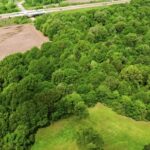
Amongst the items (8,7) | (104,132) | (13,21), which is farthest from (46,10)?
(104,132)

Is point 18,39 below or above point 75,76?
below

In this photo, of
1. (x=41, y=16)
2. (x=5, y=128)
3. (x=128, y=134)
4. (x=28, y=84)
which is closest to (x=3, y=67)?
(x=28, y=84)

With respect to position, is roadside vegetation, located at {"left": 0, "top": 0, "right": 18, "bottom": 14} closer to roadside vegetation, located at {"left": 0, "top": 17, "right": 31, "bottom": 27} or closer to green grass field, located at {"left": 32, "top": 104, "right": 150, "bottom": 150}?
Answer: roadside vegetation, located at {"left": 0, "top": 17, "right": 31, "bottom": 27}

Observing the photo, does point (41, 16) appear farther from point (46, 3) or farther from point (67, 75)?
point (67, 75)

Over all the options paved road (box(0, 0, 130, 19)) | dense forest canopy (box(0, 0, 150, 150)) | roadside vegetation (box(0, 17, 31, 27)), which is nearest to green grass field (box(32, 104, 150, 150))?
dense forest canopy (box(0, 0, 150, 150))

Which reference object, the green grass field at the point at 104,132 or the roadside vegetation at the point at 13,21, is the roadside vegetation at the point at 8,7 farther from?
the green grass field at the point at 104,132

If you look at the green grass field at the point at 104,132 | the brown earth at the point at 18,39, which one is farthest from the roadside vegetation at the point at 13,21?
the green grass field at the point at 104,132

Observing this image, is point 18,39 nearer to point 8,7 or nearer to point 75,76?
point 8,7
